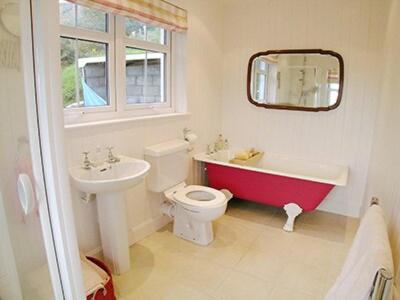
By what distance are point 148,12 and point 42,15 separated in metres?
1.74

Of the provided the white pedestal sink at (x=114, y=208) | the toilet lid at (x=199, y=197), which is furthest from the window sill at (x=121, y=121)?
the toilet lid at (x=199, y=197)

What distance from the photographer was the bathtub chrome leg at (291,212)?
2919 mm

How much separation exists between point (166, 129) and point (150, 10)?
1074 mm

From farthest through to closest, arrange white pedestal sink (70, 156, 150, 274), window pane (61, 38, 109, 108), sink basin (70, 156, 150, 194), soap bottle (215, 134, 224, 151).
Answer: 1. soap bottle (215, 134, 224, 151)
2. window pane (61, 38, 109, 108)
3. white pedestal sink (70, 156, 150, 274)
4. sink basin (70, 156, 150, 194)

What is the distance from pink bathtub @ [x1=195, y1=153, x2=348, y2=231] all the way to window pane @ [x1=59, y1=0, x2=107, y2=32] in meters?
1.69

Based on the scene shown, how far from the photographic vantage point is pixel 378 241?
94 cm

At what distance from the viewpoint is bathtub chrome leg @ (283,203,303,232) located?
9.58ft

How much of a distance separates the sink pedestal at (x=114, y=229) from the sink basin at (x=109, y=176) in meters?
0.16

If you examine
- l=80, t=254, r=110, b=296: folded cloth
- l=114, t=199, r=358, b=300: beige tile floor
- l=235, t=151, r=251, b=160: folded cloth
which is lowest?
l=114, t=199, r=358, b=300: beige tile floor

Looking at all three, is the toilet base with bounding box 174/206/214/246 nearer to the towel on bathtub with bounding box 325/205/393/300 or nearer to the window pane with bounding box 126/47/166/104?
the window pane with bounding box 126/47/166/104

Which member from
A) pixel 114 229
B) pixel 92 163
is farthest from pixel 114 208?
pixel 92 163

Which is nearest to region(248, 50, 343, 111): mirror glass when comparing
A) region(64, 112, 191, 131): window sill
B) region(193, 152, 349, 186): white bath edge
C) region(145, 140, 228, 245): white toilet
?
region(193, 152, 349, 186): white bath edge

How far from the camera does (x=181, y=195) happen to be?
2670 mm

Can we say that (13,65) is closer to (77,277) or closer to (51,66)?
(51,66)
